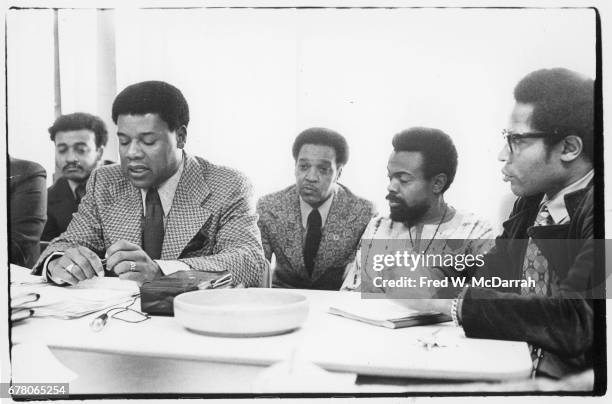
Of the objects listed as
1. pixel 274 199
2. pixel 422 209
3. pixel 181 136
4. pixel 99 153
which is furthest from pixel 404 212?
pixel 99 153

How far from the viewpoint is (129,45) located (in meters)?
1.39

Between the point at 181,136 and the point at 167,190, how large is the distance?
124 millimetres

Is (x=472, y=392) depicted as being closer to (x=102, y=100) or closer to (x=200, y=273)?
(x=200, y=273)

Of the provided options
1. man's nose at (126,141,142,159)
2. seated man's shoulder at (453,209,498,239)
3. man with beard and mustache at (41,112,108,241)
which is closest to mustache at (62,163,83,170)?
man with beard and mustache at (41,112,108,241)

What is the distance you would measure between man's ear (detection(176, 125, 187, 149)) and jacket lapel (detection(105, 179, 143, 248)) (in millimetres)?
137

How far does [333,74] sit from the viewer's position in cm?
140

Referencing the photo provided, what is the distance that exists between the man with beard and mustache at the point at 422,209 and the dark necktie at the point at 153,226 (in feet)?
1.34

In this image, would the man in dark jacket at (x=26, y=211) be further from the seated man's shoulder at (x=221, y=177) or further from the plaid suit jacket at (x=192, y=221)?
the seated man's shoulder at (x=221, y=177)

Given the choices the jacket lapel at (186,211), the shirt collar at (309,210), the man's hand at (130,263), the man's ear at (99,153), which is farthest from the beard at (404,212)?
the man's ear at (99,153)

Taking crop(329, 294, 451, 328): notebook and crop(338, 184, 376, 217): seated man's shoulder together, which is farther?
crop(338, 184, 376, 217): seated man's shoulder

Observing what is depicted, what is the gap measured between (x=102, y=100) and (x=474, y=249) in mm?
846

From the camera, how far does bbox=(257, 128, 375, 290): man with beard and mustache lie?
4.64 ft

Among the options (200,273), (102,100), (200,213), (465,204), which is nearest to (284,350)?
(200,273)

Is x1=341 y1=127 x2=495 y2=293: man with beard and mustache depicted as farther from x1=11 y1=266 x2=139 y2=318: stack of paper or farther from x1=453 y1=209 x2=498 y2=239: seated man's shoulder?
x1=11 y1=266 x2=139 y2=318: stack of paper
